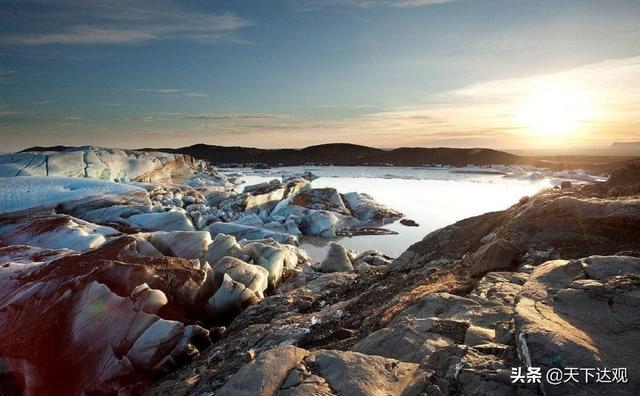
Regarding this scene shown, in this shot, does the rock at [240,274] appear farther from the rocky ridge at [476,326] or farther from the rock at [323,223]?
the rock at [323,223]

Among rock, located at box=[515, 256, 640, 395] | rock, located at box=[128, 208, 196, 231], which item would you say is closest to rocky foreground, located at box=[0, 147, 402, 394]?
rock, located at box=[128, 208, 196, 231]

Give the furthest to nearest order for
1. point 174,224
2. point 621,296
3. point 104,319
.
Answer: point 174,224 < point 104,319 < point 621,296

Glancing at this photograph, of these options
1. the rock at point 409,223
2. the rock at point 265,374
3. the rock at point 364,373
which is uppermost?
the rock at point 364,373

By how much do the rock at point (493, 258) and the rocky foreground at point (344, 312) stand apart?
2 centimetres

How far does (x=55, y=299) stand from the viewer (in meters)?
6.75

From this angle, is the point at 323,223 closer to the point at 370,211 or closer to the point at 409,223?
the point at 370,211

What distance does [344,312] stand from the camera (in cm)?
591

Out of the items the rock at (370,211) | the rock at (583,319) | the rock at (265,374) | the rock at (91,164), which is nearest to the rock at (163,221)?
the rock at (370,211)

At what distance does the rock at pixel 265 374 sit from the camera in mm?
3287

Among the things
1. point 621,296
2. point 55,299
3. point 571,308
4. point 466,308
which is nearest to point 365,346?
point 466,308

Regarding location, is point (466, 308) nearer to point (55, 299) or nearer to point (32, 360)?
point (32, 360)

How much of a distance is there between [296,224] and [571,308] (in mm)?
15686

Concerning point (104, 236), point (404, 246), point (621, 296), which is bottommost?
point (404, 246)

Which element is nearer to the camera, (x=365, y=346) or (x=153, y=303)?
(x=365, y=346)
